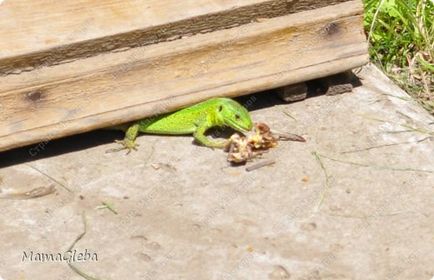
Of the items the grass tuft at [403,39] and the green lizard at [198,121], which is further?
the grass tuft at [403,39]

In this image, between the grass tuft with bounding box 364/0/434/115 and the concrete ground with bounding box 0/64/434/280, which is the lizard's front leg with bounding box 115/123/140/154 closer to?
the concrete ground with bounding box 0/64/434/280

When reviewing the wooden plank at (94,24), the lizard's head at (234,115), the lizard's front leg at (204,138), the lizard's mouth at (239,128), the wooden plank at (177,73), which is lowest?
the lizard's front leg at (204,138)

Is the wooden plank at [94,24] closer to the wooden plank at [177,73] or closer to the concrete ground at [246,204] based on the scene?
the wooden plank at [177,73]

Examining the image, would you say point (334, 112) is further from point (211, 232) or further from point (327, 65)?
point (211, 232)

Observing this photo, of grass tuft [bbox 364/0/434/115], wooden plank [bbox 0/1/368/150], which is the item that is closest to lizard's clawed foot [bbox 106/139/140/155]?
wooden plank [bbox 0/1/368/150]

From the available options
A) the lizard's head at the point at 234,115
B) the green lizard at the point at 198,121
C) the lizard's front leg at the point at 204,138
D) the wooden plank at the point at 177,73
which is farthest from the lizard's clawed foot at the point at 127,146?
the lizard's head at the point at 234,115

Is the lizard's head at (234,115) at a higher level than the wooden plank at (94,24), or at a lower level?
lower
